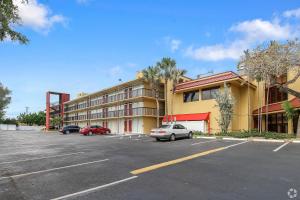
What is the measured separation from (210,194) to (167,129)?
18.3 meters

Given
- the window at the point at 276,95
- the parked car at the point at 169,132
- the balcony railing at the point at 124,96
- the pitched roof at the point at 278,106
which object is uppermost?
the balcony railing at the point at 124,96

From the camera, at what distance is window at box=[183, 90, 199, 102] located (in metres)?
39.5

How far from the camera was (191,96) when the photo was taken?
40.5 metres

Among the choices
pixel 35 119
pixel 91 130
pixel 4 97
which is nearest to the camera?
pixel 91 130

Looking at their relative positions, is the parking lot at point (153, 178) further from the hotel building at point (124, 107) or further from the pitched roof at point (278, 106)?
the hotel building at point (124, 107)

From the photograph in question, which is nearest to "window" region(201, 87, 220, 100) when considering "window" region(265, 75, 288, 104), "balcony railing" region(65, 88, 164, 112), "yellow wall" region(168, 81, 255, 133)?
"yellow wall" region(168, 81, 255, 133)

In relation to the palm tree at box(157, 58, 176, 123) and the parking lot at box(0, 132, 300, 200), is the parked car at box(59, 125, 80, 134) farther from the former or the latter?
the parking lot at box(0, 132, 300, 200)

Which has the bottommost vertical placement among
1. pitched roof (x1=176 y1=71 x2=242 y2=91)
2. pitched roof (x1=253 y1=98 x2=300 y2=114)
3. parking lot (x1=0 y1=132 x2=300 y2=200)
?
parking lot (x1=0 y1=132 x2=300 y2=200)

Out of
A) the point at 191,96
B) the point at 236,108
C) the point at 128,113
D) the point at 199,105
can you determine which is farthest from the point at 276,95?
the point at 128,113

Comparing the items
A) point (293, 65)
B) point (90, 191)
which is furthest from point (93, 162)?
point (293, 65)

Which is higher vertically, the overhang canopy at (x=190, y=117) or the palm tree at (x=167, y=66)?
the palm tree at (x=167, y=66)

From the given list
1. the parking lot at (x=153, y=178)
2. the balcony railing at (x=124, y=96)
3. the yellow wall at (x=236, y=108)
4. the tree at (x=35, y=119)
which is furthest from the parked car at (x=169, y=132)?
the tree at (x=35, y=119)

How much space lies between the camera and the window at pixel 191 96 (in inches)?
1556

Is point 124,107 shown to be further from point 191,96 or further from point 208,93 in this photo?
point 208,93
